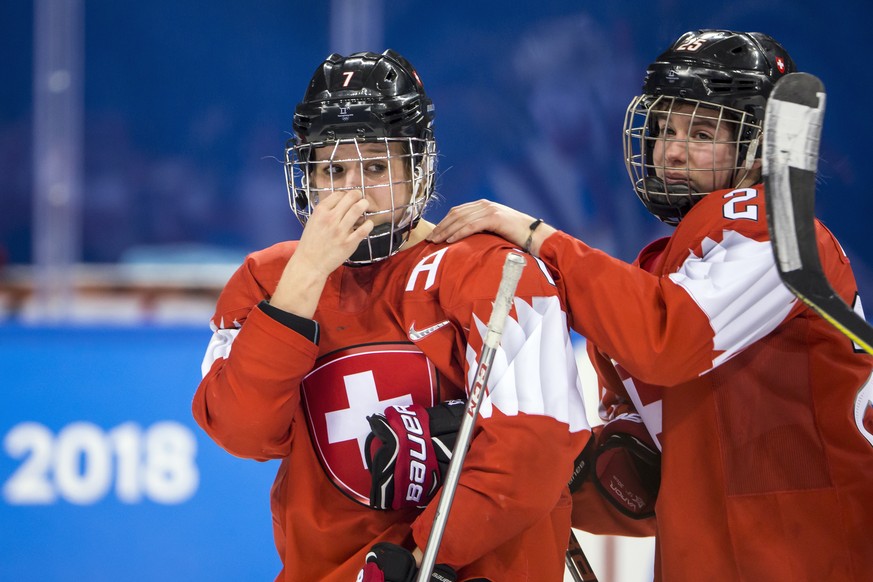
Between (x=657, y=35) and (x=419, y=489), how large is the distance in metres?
2.82

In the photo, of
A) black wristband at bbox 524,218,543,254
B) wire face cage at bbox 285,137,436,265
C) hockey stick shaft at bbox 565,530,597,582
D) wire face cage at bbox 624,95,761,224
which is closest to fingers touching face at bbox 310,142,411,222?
wire face cage at bbox 285,137,436,265

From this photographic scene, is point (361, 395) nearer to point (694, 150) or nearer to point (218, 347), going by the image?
point (218, 347)

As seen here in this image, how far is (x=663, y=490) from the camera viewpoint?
1751 millimetres

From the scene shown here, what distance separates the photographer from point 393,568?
1449 millimetres

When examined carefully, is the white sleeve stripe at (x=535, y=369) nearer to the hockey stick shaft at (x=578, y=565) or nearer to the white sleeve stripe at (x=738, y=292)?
the white sleeve stripe at (x=738, y=292)

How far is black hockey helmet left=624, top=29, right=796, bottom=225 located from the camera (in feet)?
5.93

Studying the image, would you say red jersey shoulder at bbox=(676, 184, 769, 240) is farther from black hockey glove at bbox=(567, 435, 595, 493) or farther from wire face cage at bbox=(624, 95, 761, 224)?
black hockey glove at bbox=(567, 435, 595, 493)

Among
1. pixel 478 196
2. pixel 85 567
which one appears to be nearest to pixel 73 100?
pixel 478 196

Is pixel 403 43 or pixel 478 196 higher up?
pixel 403 43

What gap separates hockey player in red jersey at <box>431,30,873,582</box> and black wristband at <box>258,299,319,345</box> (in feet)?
1.02

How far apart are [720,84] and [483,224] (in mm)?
509

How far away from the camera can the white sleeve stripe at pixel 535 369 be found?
1.49 metres

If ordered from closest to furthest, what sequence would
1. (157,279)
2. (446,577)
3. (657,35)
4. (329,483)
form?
(446,577), (329,483), (657,35), (157,279)

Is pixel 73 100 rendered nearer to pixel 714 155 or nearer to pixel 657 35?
pixel 657 35
